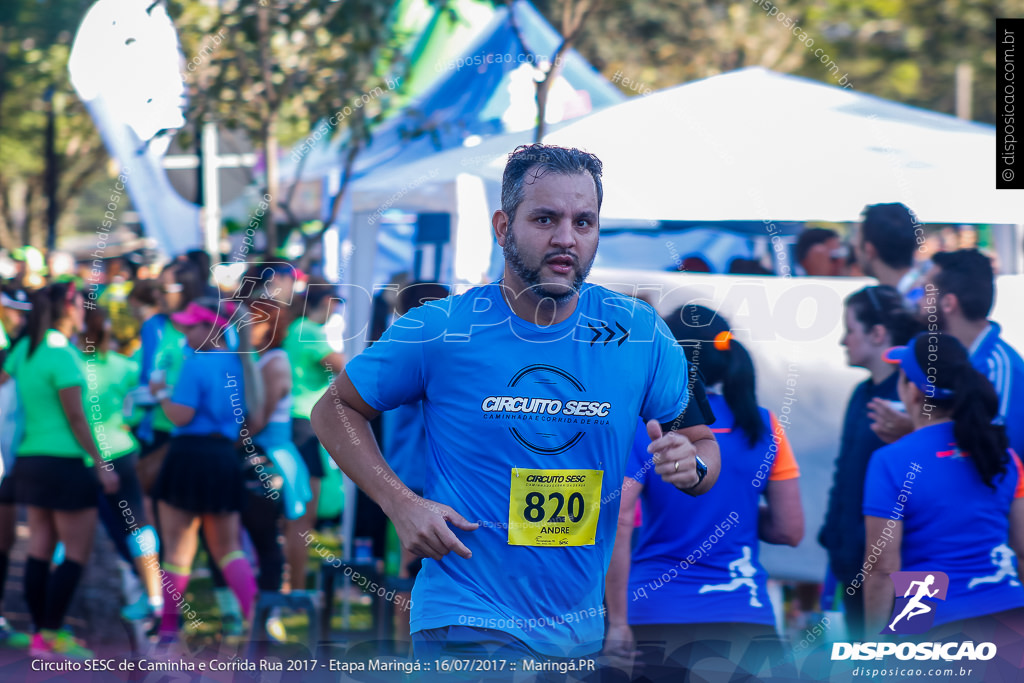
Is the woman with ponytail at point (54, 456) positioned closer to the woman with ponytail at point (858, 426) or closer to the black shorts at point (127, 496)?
the black shorts at point (127, 496)

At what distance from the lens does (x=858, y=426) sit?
3541mm

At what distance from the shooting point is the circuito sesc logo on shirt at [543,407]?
2.18 meters

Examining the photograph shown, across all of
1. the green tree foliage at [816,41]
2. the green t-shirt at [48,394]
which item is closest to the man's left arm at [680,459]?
the green t-shirt at [48,394]

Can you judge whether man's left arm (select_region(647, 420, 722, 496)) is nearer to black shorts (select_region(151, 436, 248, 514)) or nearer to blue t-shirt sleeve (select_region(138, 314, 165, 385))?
black shorts (select_region(151, 436, 248, 514))

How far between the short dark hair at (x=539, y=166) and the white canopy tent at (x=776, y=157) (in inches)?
64.6

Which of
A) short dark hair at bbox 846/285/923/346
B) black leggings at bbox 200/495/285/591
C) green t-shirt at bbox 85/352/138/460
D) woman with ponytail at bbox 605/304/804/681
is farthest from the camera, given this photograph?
green t-shirt at bbox 85/352/138/460

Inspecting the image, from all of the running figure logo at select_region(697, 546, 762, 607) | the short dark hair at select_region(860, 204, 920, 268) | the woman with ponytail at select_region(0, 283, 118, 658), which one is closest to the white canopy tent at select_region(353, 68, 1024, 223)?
the short dark hair at select_region(860, 204, 920, 268)

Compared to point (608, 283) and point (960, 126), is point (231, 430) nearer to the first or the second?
point (608, 283)

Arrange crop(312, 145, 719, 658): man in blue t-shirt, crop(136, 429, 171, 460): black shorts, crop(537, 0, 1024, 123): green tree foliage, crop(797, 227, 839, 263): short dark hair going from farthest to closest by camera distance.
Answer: crop(537, 0, 1024, 123): green tree foliage → crop(136, 429, 171, 460): black shorts → crop(797, 227, 839, 263): short dark hair → crop(312, 145, 719, 658): man in blue t-shirt

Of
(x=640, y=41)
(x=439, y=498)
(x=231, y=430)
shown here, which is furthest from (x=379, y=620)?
(x=640, y=41)

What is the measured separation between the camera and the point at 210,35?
4.34 metres

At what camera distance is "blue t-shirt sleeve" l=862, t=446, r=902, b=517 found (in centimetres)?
295

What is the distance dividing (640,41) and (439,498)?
1238cm

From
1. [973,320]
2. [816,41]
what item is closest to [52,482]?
[973,320]
